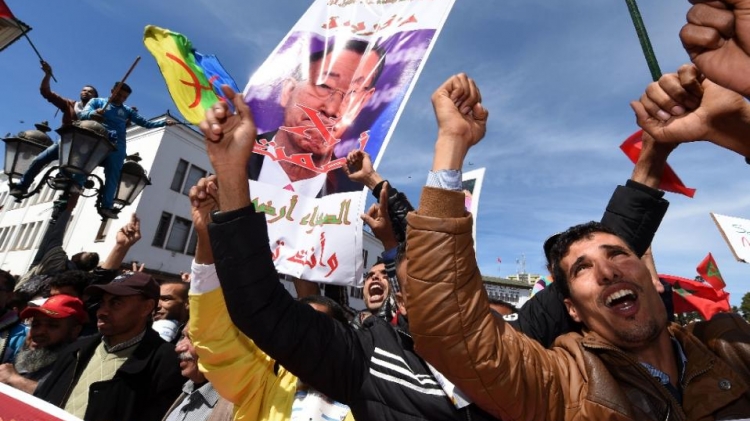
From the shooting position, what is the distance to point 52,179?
14.6ft

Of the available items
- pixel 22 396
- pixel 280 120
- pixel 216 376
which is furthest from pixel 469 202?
pixel 22 396

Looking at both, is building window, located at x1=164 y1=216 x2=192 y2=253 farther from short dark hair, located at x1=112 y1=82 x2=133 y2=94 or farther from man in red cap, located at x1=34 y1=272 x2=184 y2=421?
man in red cap, located at x1=34 y1=272 x2=184 y2=421

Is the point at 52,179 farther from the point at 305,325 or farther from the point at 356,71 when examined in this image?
the point at 305,325

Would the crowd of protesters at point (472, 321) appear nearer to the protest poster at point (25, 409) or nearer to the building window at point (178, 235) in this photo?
the protest poster at point (25, 409)

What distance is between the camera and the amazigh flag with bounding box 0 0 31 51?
4395 millimetres

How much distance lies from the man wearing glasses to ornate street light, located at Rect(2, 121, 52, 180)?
3.18 m

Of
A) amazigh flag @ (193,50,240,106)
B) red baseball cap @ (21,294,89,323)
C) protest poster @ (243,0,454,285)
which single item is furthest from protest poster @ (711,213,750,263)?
red baseball cap @ (21,294,89,323)

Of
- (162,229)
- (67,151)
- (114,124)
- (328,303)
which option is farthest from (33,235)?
(328,303)

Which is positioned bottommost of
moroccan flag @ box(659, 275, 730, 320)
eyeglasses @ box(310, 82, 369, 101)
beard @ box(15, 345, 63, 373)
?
beard @ box(15, 345, 63, 373)

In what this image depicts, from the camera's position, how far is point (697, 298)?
18.3ft

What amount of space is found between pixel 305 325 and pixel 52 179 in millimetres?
4275

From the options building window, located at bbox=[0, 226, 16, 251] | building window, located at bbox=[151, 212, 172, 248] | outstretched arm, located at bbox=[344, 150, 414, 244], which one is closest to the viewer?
outstretched arm, located at bbox=[344, 150, 414, 244]

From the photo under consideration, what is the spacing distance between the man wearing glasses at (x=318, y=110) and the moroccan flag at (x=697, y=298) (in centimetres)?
457

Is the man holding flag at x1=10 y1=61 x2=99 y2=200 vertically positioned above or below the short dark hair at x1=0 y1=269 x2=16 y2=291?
above
